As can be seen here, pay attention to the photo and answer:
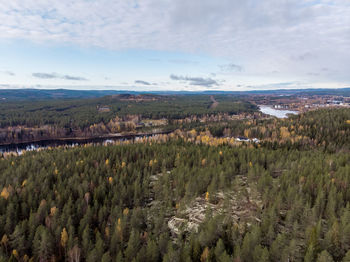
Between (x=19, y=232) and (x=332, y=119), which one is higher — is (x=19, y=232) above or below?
below

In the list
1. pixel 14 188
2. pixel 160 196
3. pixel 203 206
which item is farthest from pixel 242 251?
pixel 14 188

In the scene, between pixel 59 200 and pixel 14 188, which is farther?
pixel 14 188

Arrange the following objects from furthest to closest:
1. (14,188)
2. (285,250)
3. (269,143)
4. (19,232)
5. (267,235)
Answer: (269,143)
(14,188)
(19,232)
(267,235)
(285,250)

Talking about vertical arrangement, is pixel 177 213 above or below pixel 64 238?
below

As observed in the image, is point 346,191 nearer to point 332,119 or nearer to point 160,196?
point 160,196

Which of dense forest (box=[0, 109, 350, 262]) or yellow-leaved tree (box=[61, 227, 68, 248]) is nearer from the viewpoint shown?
dense forest (box=[0, 109, 350, 262])

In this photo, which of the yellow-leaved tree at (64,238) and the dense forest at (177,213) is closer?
the dense forest at (177,213)

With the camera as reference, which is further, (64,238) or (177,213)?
(177,213)

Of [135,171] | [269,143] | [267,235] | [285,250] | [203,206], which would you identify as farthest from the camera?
[269,143]
